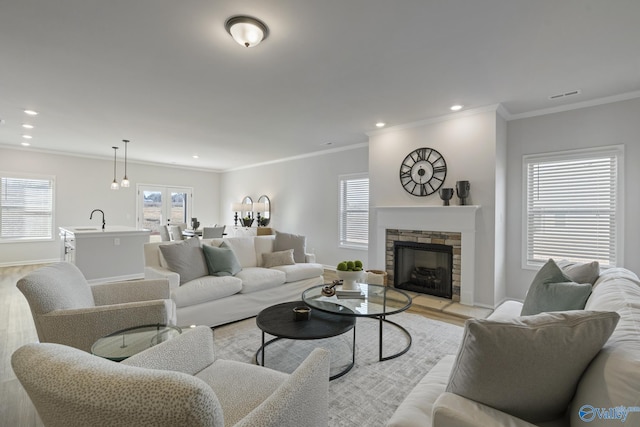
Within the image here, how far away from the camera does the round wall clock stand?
4395mm

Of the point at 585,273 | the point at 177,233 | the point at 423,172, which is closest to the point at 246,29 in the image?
the point at 585,273

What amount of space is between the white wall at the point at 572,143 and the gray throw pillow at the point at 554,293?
104 inches

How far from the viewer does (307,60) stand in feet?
9.20

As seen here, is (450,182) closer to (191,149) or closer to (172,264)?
(172,264)

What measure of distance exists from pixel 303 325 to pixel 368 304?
2.40 feet

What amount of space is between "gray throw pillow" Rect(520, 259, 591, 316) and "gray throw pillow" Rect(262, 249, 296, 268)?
119 inches

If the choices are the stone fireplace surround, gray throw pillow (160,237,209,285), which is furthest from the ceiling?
gray throw pillow (160,237,209,285)

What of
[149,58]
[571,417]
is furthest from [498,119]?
[149,58]

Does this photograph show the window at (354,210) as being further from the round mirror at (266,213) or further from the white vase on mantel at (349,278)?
the white vase on mantel at (349,278)

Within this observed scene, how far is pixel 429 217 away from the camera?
4.38 metres

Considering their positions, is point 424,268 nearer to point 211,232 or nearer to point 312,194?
point 312,194

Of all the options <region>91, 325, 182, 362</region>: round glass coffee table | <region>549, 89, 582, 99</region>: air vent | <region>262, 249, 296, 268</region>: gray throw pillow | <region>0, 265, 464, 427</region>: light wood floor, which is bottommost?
<region>0, 265, 464, 427</region>: light wood floor

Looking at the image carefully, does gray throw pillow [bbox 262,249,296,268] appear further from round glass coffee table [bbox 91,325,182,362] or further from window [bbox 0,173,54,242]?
window [bbox 0,173,54,242]

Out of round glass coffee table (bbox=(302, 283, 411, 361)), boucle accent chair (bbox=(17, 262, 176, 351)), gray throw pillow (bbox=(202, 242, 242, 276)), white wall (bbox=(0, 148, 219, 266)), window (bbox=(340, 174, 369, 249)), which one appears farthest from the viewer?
white wall (bbox=(0, 148, 219, 266))
